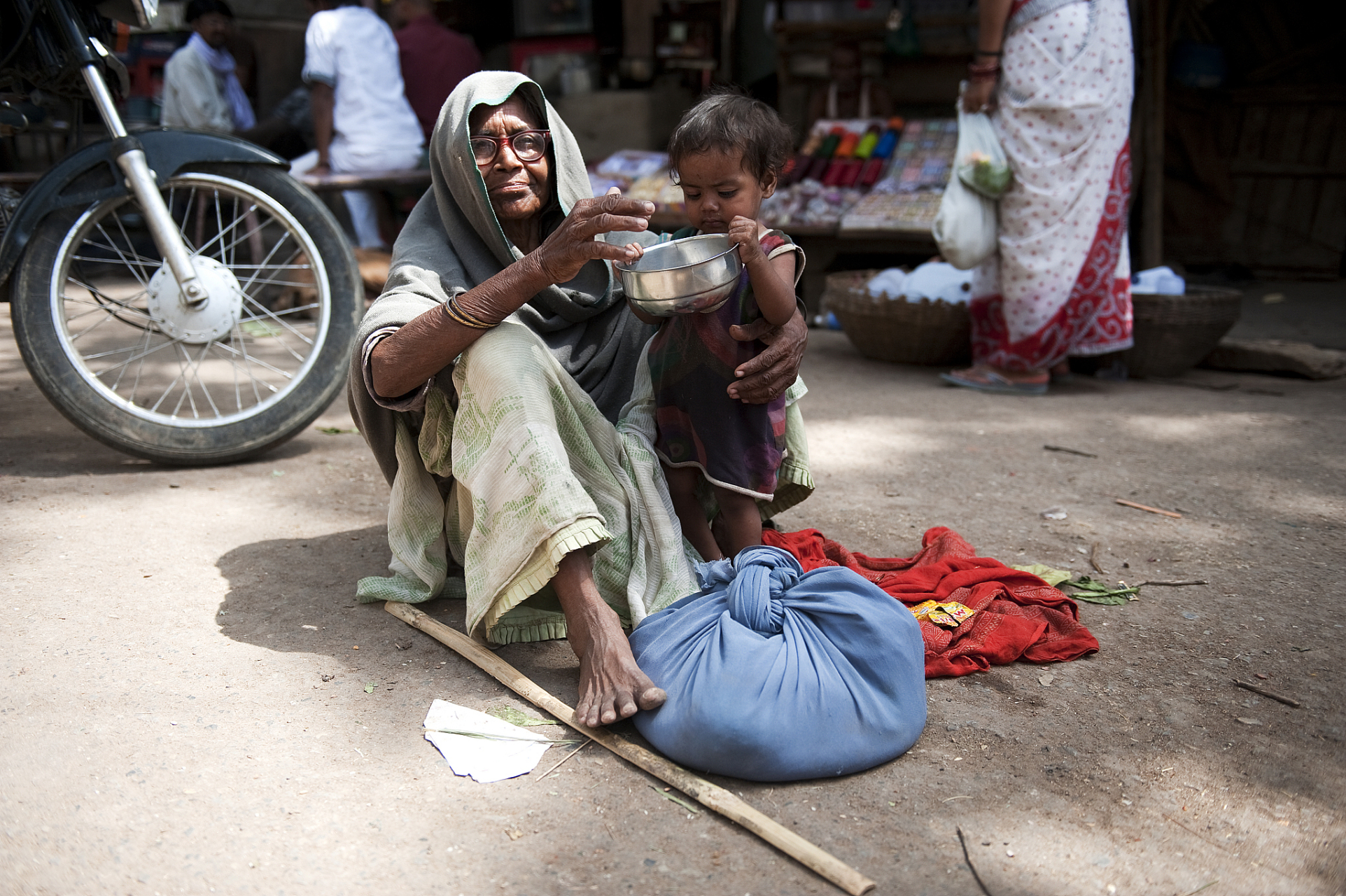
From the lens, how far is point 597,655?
5.42ft

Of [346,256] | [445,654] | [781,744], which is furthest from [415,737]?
[346,256]

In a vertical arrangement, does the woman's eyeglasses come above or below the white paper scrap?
above

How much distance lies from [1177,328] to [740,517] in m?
2.79

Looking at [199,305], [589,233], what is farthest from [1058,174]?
[199,305]

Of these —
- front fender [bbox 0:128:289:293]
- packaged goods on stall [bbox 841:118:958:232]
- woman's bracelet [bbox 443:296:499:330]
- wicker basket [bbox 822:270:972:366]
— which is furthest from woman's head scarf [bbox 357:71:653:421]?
packaged goods on stall [bbox 841:118:958:232]

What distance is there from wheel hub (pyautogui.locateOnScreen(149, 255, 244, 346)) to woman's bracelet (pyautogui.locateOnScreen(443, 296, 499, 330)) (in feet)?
4.49

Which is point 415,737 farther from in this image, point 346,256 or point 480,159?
point 346,256

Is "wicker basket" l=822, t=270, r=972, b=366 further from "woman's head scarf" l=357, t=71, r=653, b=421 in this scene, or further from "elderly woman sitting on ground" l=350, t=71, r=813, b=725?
"woman's head scarf" l=357, t=71, r=653, b=421

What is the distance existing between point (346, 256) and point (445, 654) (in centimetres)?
155

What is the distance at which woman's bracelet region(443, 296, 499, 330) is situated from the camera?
179 centimetres

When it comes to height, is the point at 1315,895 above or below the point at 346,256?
below

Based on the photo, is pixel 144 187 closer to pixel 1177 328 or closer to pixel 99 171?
pixel 99 171

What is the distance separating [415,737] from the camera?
163cm

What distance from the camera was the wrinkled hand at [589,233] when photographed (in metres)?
1.68
